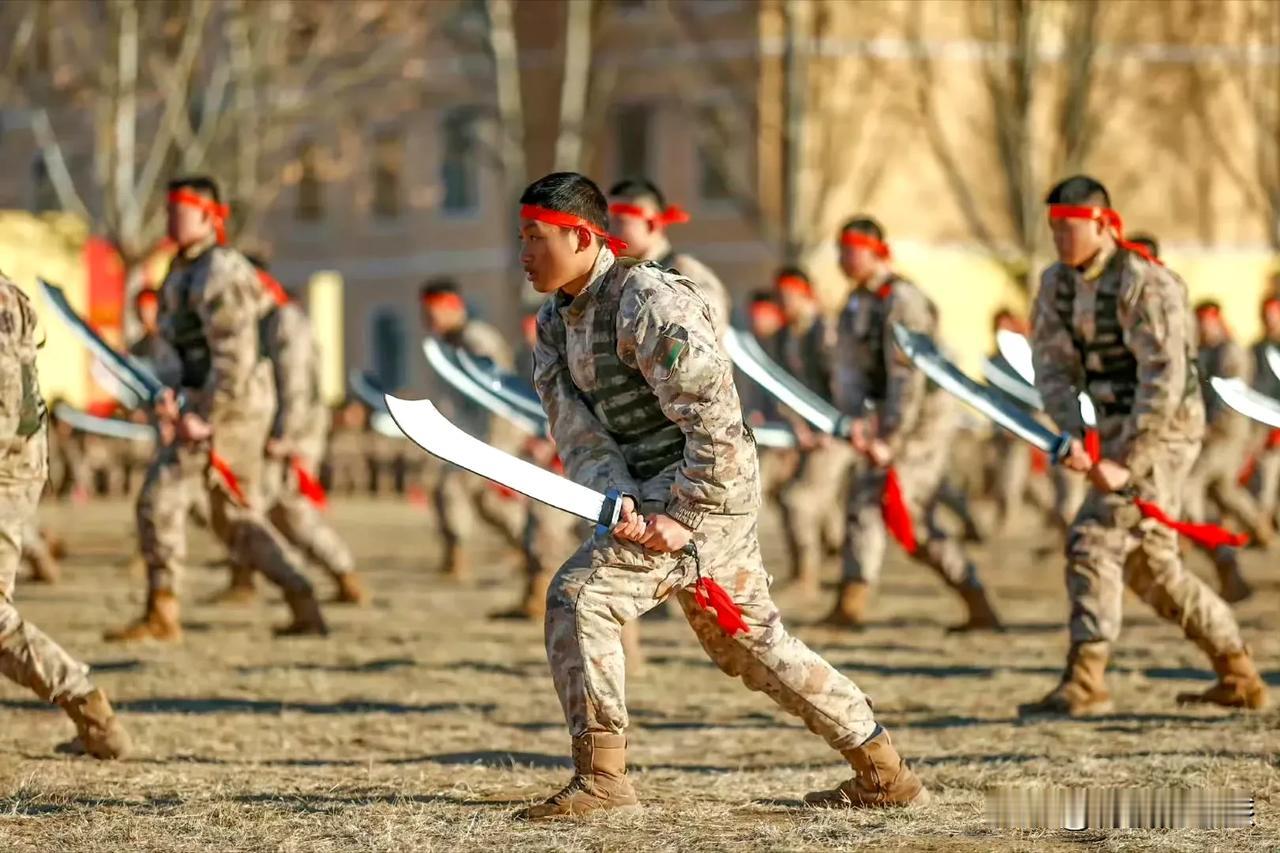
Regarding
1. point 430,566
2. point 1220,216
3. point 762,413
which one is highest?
point 1220,216

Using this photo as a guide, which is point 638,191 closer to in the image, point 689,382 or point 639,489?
point 639,489

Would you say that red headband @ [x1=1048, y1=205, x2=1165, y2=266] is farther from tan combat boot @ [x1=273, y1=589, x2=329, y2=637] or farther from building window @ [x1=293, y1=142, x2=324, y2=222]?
building window @ [x1=293, y1=142, x2=324, y2=222]

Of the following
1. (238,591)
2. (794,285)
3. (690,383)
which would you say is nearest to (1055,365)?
(690,383)

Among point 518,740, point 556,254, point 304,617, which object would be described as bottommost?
point 518,740

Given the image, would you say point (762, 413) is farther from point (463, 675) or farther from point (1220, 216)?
point (1220, 216)

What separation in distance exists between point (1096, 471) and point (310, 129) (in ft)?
112

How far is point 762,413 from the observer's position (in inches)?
655

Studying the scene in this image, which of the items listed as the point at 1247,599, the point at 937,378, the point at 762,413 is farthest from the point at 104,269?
the point at 937,378

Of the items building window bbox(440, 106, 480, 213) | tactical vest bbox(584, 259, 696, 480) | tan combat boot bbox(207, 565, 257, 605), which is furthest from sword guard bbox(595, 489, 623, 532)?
building window bbox(440, 106, 480, 213)

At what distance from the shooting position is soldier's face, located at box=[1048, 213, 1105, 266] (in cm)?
941

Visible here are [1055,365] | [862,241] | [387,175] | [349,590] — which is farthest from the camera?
[387,175]

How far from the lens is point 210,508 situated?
12.2 m

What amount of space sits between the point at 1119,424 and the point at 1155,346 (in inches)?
16.2

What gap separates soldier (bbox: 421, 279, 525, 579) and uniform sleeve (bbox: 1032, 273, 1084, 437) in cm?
603
